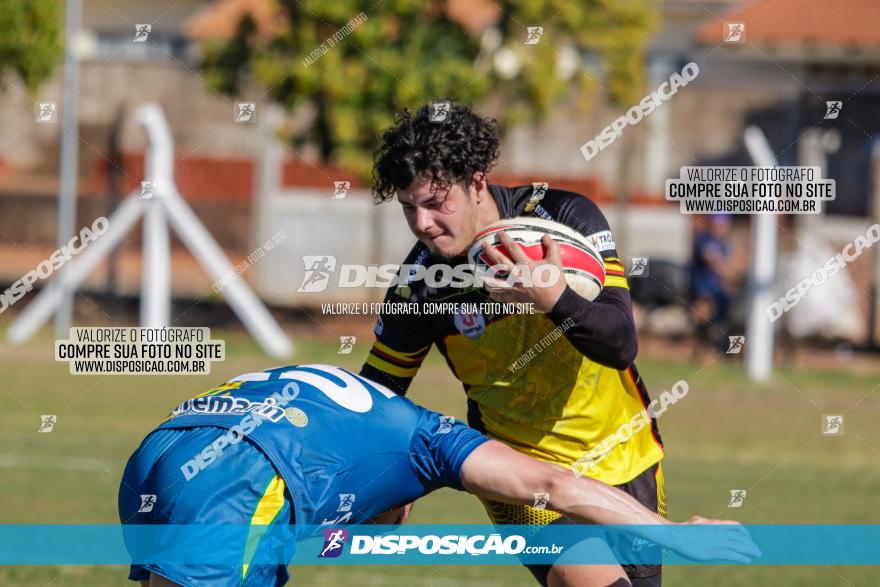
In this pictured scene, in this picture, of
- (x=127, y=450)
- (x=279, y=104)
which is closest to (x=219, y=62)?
(x=279, y=104)

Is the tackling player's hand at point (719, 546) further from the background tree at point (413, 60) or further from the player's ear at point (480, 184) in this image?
the background tree at point (413, 60)

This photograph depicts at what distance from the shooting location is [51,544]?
311 inches

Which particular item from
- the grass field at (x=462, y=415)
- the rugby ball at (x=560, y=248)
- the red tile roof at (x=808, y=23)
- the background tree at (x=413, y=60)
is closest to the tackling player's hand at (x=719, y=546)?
the rugby ball at (x=560, y=248)

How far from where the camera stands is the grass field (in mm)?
7879

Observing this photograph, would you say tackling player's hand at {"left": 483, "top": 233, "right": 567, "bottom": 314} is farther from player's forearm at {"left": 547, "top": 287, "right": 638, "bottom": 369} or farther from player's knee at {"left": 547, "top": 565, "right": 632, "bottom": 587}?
player's knee at {"left": 547, "top": 565, "right": 632, "bottom": 587}

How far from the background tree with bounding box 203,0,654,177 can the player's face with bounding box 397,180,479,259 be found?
14.1m

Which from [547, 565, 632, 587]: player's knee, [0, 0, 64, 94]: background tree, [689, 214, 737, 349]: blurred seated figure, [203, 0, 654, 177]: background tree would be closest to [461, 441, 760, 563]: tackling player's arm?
[547, 565, 632, 587]: player's knee

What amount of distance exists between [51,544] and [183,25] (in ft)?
110

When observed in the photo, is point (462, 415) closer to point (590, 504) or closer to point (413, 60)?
point (413, 60)

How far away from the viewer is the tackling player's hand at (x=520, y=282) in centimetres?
432

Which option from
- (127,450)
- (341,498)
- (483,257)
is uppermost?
(483,257)

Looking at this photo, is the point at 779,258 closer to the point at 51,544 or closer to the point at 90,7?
the point at 51,544

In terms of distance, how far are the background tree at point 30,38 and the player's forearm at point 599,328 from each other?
672 inches

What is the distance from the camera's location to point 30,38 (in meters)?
19.7
